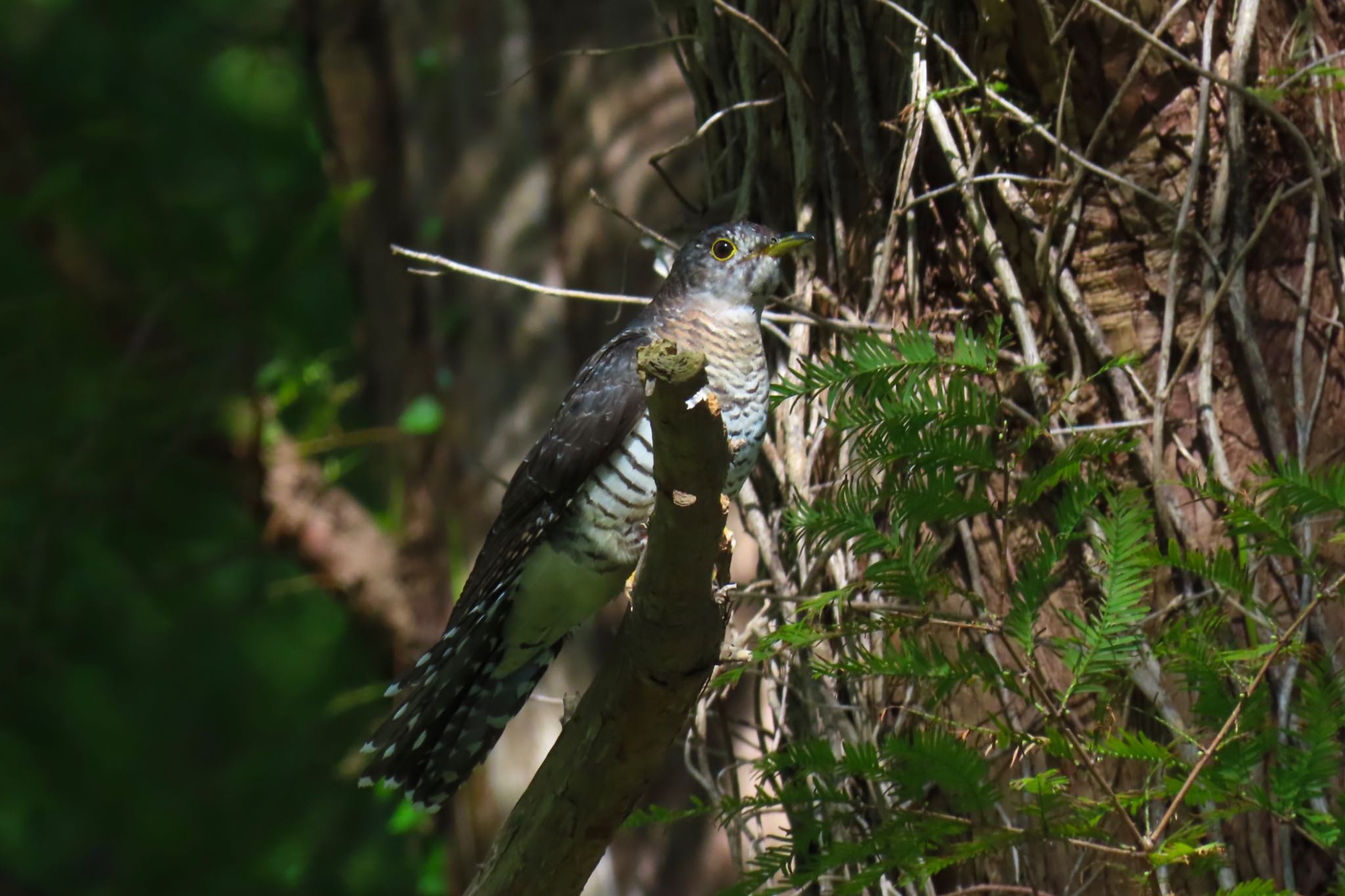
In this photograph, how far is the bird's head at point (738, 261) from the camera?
104 inches

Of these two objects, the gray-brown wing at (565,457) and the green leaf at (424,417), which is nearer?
the gray-brown wing at (565,457)

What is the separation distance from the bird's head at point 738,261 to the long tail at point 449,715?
2.72 feet

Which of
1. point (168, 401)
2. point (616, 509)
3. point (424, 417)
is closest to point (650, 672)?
point (616, 509)

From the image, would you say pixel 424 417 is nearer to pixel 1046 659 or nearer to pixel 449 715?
pixel 449 715

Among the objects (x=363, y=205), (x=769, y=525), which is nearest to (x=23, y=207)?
(x=363, y=205)

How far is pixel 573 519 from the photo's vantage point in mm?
2695

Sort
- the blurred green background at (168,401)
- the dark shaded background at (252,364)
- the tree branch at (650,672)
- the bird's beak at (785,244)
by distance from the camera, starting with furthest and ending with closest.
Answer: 1. the blurred green background at (168,401)
2. the dark shaded background at (252,364)
3. the bird's beak at (785,244)
4. the tree branch at (650,672)

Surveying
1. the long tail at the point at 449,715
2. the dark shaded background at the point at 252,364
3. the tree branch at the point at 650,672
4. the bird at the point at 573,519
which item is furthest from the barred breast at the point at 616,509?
the dark shaded background at the point at 252,364

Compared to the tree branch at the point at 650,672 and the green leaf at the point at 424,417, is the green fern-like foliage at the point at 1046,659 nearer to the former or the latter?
the tree branch at the point at 650,672

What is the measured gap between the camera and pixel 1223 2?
234cm

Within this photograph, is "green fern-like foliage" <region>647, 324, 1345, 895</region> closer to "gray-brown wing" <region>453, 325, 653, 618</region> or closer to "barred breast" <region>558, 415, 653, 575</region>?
"barred breast" <region>558, 415, 653, 575</region>

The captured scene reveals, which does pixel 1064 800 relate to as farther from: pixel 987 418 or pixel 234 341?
pixel 234 341

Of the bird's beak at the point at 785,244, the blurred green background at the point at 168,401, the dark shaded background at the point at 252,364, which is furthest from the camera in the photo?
the blurred green background at the point at 168,401

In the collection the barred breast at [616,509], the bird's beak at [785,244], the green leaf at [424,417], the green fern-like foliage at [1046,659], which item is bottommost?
the green fern-like foliage at [1046,659]
